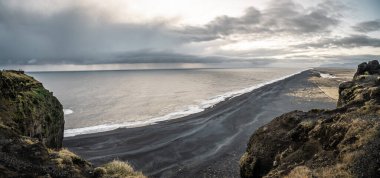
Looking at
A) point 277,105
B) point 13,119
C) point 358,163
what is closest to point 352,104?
point 358,163

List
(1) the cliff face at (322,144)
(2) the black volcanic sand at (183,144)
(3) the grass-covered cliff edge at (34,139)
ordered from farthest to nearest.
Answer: (2) the black volcanic sand at (183,144), (1) the cliff face at (322,144), (3) the grass-covered cliff edge at (34,139)

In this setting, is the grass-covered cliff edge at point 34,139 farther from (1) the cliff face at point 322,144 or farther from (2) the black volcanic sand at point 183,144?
(2) the black volcanic sand at point 183,144

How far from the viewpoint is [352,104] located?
23.5 metres

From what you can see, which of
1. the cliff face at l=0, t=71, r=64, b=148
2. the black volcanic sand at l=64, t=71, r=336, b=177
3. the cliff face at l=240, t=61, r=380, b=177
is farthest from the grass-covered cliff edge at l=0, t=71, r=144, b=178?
the black volcanic sand at l=64, t=71, r=336, b=177

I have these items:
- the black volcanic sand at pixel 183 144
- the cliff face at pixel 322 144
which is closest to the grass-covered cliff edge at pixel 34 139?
the cliff face at pixel 322 144

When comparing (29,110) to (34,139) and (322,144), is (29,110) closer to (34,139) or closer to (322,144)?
(34,139)

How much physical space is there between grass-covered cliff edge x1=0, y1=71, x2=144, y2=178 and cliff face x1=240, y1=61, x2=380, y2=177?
9.48 m

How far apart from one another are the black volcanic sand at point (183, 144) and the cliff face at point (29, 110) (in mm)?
10266

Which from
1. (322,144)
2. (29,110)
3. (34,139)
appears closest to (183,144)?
(29,110)

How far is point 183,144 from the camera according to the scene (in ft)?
160

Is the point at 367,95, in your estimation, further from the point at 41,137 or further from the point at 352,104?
the point at 41,137

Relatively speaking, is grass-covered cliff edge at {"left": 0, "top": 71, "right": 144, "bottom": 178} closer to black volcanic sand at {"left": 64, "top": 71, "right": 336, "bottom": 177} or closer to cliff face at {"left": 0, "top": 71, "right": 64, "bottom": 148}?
cliff face at {"left": 0, "top": 71, "right": 64, "bottom": 148}

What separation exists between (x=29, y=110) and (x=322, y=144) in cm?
2417

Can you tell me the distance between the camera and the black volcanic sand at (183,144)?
37.8 meters
